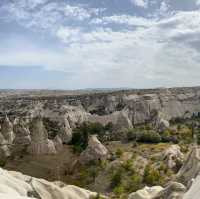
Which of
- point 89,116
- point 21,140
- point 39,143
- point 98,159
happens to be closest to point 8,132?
point 21,140

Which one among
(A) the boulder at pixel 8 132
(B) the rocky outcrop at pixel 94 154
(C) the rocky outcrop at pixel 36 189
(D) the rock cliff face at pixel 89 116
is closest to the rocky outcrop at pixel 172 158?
(B) the rocky outcrop at pixel 94 154

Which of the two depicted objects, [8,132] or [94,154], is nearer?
[94,154]

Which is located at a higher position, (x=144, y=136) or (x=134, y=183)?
(x=144, y=136)

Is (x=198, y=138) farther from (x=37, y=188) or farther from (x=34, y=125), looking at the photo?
(x=37, y=188)

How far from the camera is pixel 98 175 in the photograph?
34094mm

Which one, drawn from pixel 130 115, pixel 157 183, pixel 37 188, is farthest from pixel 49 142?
pixel 130 115

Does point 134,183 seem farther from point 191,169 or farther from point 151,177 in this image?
point 191,169

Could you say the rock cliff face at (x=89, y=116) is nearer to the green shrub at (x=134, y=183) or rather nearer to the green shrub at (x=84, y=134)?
the green shrub at (x=84, y=134)

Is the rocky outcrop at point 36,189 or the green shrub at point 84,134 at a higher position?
the rocky outcrop at point 36,189

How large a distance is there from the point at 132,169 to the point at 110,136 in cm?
2411

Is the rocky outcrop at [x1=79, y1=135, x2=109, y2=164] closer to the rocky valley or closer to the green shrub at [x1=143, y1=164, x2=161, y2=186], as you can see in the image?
the rocky valley

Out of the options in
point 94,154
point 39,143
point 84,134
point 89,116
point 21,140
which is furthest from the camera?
point 89,116

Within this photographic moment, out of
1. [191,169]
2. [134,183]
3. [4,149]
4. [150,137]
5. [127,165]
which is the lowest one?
[134,183]

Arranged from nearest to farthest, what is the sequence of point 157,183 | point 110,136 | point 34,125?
point 157,183 < point 34,125 < point 110,136
